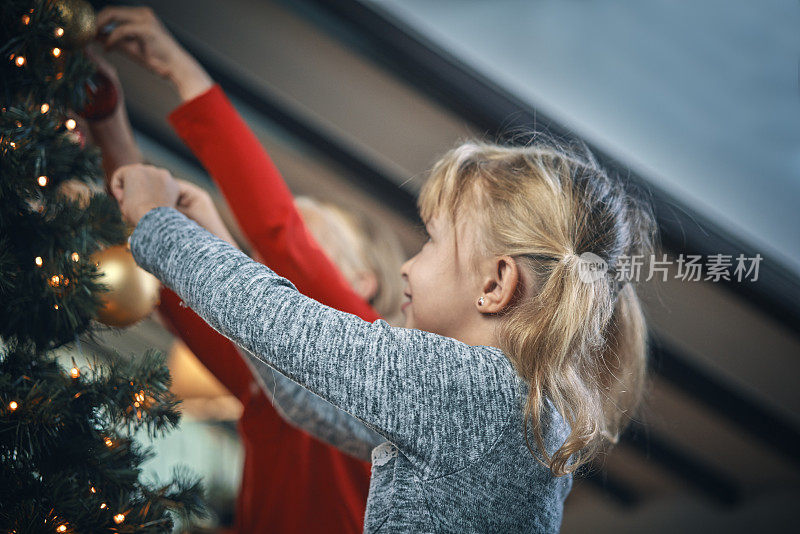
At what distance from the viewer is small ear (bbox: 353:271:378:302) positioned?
1407mm

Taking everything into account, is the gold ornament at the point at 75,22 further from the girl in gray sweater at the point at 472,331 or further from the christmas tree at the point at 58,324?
the girl in gray sweater at the point at 472,331

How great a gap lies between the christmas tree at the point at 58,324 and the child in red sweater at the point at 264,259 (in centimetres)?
17

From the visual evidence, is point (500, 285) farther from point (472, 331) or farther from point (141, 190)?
point (141, 190)

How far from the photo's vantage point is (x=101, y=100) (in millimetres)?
861

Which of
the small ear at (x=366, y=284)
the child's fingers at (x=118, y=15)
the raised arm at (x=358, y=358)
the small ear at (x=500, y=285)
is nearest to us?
the raised arm at (x=358, y=358)

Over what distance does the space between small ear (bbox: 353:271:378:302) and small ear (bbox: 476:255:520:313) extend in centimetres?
65

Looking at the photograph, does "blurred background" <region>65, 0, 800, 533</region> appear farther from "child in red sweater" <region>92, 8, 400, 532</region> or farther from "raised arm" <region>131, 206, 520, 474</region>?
"raised arm" <region>131, 206, 520, 474</region>

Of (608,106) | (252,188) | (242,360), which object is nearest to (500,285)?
(252,188)

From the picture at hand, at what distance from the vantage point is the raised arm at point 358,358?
0.62 metres

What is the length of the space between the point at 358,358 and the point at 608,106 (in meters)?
1.22

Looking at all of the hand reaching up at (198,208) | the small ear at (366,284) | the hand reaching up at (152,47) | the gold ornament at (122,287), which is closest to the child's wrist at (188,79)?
the hand reaching up at (152,47)

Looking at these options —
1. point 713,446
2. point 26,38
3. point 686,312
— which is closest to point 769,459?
point 713,446

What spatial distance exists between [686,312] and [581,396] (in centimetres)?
123

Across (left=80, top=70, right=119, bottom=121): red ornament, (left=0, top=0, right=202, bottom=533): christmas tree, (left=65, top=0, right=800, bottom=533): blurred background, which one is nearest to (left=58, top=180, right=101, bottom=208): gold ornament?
(left=0, top=0, right=202, bottom=533): christmas tree
